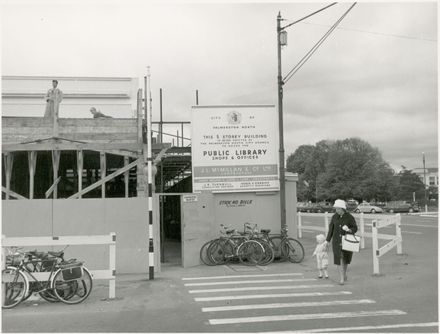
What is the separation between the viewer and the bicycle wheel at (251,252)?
1420cm

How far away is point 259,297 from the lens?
9469 mm

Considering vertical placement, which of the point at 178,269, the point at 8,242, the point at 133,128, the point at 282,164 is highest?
the point at 133,128

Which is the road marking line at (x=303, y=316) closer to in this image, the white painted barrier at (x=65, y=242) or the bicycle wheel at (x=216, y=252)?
the white painted barrier at (x=65, y=242)

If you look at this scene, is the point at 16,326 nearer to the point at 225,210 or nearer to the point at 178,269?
the point at 178,269

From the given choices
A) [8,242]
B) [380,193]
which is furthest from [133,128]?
[380,193]

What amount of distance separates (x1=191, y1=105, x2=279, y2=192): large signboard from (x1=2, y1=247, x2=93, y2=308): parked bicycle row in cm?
631

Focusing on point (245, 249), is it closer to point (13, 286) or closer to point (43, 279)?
point (43, 279)

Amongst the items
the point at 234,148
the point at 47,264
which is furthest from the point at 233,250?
the point at 47,264

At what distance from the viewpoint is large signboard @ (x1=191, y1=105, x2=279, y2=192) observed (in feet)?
50.6

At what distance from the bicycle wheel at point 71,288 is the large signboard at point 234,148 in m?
6.19

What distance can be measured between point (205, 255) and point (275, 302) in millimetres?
5719

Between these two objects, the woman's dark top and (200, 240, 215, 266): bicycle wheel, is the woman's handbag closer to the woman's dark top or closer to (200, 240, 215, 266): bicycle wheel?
the woman's dark top

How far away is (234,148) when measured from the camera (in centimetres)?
1556

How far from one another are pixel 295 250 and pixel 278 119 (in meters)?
3.83
